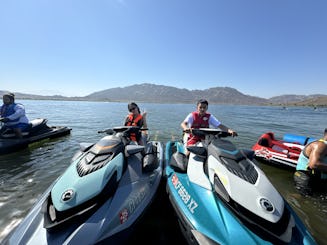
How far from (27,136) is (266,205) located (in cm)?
841

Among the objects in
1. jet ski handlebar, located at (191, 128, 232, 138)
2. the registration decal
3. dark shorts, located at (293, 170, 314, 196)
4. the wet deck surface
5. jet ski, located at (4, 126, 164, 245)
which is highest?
jet ski handlebar, located at (191, 128, 232, 138)

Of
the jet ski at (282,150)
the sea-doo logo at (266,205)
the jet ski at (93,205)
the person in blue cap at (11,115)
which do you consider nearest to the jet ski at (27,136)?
the person in blue cap at (11,115)

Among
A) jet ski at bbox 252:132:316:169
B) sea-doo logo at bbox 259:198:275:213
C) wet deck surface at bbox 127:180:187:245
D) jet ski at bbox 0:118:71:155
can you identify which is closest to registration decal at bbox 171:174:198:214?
wet deck surface at bbox 127:180:187:245

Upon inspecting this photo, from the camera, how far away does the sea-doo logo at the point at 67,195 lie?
183 cm

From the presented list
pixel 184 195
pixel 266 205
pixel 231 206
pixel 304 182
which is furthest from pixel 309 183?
pixel 184 195

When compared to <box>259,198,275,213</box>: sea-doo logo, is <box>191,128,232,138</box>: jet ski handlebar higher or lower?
higher

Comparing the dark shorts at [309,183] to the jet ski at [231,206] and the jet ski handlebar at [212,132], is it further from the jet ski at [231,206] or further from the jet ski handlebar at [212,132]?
the jet ski at [231,206]

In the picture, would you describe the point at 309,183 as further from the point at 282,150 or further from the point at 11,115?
the point at 11,115

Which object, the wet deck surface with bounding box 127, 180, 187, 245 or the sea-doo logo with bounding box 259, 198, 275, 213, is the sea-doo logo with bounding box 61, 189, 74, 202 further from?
the sea-doo logo with bounding box 259, 198, 275, 213

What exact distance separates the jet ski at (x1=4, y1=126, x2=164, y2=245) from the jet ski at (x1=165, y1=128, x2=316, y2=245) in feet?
2.18

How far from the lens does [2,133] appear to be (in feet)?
20.9

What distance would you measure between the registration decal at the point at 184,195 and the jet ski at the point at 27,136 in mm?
6466

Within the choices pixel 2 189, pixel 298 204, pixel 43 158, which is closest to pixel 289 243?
pixel 298 204

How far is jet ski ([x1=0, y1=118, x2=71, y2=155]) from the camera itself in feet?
19.8
